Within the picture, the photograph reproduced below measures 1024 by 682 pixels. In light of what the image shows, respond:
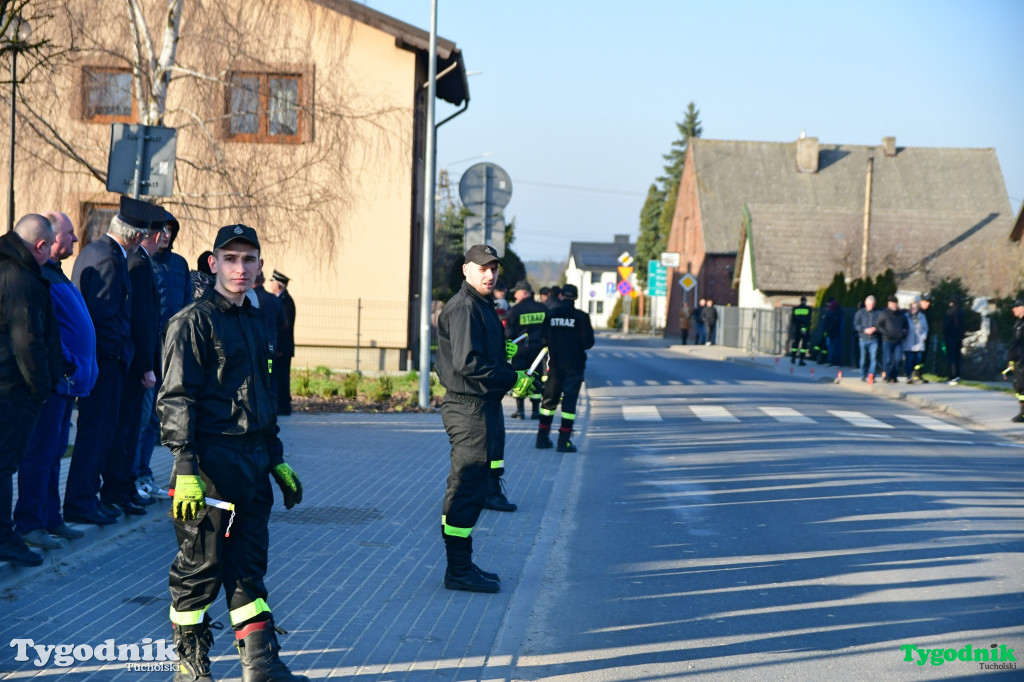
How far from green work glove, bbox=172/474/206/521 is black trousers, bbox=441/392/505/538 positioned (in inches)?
87.6

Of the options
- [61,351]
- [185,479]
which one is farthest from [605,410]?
[185,479]

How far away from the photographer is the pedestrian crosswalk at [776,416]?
16438mm

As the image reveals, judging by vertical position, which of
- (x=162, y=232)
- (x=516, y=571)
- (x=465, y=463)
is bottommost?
(x=516, y=571)

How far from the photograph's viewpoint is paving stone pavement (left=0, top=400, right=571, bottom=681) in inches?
194

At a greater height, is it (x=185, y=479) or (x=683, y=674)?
(x=185, y=479)

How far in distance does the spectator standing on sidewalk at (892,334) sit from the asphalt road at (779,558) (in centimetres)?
906

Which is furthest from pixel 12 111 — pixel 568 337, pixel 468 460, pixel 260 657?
pixel 260 657

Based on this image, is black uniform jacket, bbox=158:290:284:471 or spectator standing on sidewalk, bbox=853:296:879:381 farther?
spectator standing on sidewalk, bbox=853:296:879:381

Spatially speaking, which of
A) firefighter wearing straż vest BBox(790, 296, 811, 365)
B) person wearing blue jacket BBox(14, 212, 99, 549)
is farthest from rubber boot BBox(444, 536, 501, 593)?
firefighter wearing straż vest BBox(790, 296, 811, 365)

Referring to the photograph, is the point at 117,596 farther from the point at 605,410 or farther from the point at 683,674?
the point at 605,410

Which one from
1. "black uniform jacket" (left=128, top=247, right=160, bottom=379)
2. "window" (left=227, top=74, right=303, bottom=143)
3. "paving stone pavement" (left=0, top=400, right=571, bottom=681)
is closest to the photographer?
"paving stone pavement" (left=0, top=400, right=571, bottom=681)

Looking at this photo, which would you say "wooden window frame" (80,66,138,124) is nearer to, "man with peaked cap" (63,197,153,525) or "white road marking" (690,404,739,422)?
"man with peaked cap" (63,197,153,525)

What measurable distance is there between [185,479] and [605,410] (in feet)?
46.0

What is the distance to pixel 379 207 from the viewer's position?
23.0 meters
